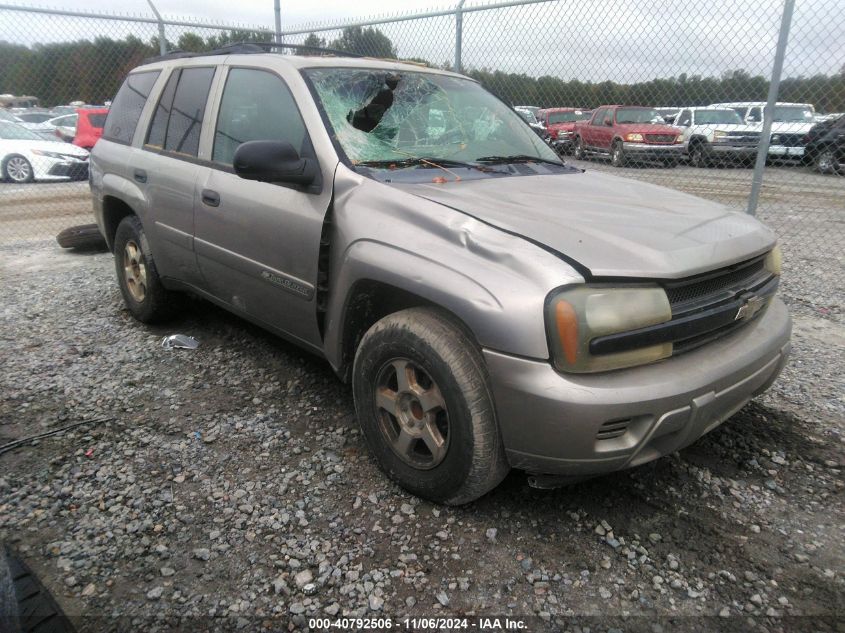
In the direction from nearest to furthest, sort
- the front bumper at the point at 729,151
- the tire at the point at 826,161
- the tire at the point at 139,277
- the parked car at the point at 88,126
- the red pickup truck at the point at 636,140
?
the tire at the point at 139,277 → the front bumper at the point at 729,151 → the tire at the point at 826,161 → the red pickup truck at the point at 636,140 → the parked car at the point at 88,126

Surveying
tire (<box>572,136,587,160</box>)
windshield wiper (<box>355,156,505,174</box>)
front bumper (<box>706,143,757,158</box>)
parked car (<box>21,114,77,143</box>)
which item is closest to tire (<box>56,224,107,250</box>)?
windshield wiper (<box>355,156,505,174</box>)

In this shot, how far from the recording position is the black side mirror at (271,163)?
105 inches

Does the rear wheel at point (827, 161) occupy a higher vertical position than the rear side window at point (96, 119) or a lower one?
lower

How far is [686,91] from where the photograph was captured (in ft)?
19.7

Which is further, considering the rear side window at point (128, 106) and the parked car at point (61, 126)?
the parked car at point (61, 126)

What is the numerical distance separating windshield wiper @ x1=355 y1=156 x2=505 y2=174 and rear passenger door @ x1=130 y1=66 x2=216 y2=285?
4.13 feet

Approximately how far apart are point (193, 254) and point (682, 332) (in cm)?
277

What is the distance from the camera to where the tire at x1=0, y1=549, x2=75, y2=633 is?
1.45 m

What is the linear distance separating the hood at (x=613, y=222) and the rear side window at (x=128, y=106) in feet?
8.62

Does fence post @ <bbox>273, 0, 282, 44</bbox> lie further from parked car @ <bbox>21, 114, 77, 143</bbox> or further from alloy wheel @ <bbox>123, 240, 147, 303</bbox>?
parked car @ <bbox>21, 114, 77, 143</bbox>

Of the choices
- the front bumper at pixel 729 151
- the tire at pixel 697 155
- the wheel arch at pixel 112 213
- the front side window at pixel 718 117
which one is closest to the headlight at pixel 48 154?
the wheel arch at pixel 112 213

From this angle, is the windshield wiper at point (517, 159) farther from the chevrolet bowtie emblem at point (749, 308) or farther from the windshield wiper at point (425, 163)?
the chevrolet bowtie emblem at point (749, 308)

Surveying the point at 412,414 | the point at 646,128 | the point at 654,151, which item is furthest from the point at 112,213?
the point at 646,128

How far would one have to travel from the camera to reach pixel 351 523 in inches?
98.0
